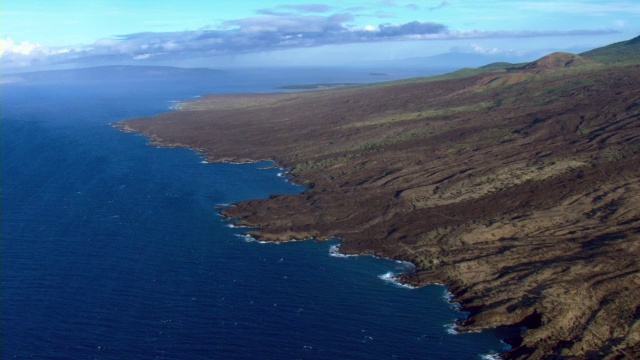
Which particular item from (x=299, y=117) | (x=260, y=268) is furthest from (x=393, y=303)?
(x=299, y=117)

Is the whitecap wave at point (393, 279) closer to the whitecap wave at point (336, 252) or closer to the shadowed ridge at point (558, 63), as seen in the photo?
the whitecap wave at point (336, 252)

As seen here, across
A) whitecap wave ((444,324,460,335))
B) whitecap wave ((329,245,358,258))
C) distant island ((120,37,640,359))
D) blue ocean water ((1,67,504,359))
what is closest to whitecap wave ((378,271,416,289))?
blue ocean water ((1,67,504,359))

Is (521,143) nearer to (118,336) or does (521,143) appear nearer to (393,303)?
(393,303)

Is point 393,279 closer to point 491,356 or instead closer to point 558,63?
point 491,356

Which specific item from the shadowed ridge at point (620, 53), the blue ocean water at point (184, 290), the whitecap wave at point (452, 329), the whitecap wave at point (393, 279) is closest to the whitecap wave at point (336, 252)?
the blue ocean water at point (184, 290)

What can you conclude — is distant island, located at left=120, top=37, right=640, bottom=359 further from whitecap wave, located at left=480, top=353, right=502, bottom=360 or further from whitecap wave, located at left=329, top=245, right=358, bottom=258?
whitecap wave, located at left=329, top=245, right=358, bottom=258

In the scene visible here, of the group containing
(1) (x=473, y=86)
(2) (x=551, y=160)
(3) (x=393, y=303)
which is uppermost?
(1) (x=473, y=86)
